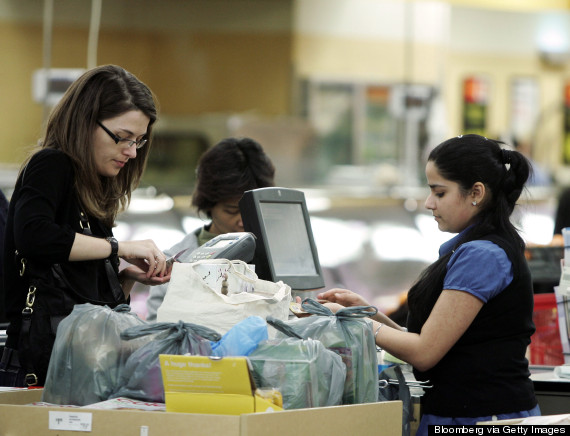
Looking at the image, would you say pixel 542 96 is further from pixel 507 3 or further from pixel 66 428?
pixel 66 428

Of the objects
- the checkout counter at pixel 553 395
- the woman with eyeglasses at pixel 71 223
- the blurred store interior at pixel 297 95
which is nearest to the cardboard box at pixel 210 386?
the woman with eyeglasses at pixel 71 223

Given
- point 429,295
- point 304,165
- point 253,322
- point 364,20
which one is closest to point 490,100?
point 364,20

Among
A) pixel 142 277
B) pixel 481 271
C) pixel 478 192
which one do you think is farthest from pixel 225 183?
pixel 481 271

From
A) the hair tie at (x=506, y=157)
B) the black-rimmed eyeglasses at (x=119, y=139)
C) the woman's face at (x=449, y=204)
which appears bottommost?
the woman's face at (x=449, y=204)

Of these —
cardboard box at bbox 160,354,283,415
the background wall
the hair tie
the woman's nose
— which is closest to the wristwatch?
the woman's nose

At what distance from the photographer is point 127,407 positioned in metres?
2.13

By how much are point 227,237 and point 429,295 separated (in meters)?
0.61

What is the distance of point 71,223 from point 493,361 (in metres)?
1.24

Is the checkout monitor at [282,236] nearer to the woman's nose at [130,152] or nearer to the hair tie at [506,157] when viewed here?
the woman's nose at [130,152]

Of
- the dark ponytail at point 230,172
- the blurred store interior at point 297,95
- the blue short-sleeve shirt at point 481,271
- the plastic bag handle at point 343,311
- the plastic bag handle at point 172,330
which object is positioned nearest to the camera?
the plastic bag handle at point 172,330

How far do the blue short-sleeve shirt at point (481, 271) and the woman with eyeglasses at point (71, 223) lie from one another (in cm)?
82

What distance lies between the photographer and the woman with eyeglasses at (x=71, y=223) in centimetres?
244

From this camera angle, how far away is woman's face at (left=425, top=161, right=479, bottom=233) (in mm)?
2732

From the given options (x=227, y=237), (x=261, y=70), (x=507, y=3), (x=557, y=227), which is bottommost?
(x=557, y=227)
